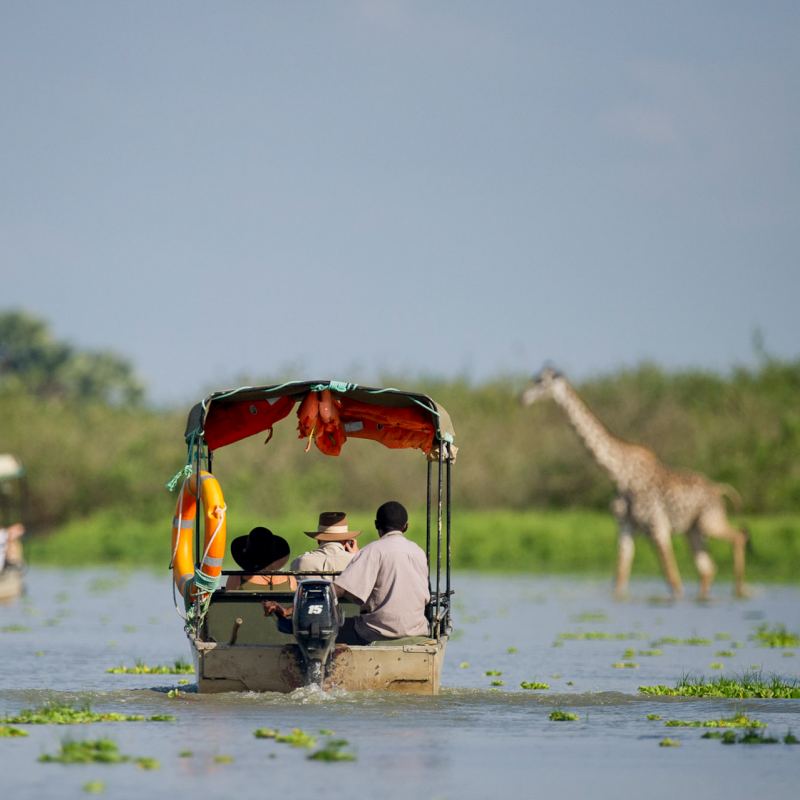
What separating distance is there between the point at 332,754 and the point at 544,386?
2229 centimetres

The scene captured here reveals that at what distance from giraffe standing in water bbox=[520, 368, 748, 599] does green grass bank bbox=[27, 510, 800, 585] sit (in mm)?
5439

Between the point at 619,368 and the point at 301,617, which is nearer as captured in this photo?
the point at 301,617

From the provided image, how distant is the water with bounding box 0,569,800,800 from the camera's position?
1143cm

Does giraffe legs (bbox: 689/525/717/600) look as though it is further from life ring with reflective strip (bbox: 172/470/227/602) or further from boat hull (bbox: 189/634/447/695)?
boat hull (bbox: 189/634/447/695)

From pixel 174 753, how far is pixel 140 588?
80.9 feet

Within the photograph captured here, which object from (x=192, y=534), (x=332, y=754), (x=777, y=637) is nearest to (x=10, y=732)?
(x=332, y=754)

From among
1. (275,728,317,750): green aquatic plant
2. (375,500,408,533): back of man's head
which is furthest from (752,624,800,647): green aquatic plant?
(275,728,317,750): green aquatic plant

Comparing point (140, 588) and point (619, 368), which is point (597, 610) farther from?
point (619, 368)

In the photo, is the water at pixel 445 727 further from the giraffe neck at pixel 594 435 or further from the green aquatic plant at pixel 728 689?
the giraffe neck at pixel 594 435

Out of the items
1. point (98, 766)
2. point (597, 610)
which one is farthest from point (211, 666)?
point (597, 610)

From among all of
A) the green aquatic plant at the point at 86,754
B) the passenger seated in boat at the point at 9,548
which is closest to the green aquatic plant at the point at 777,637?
the passenger seated in boat at the point at 9,548

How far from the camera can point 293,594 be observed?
53.3ft

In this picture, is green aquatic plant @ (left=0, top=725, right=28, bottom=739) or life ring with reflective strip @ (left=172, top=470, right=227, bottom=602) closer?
green aquatic plant @ (left=0, top=725, right=28, bottom=739)

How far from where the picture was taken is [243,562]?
16.9m
